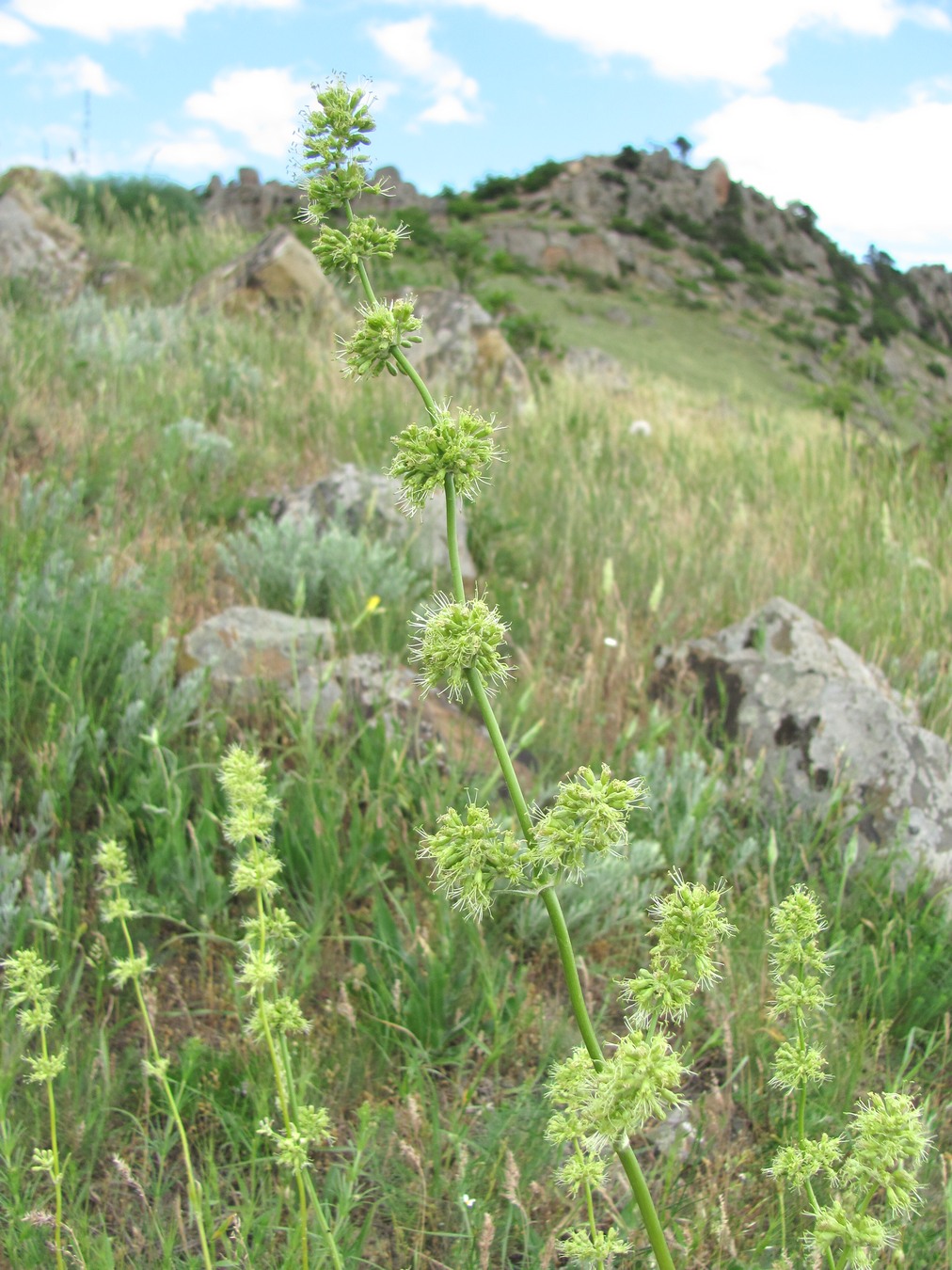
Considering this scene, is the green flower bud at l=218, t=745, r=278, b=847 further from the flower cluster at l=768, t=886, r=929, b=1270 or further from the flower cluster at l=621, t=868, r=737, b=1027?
the flower cluster at l=768, t=886, r=929, b=1270

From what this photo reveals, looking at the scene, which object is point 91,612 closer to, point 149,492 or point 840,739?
point 149,492

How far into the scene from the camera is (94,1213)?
5.96 feet

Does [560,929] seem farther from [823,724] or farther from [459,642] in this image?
[823,724]

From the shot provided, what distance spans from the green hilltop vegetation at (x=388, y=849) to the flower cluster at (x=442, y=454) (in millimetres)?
1189

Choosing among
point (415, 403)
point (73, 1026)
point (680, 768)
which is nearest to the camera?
point (73, 1026)

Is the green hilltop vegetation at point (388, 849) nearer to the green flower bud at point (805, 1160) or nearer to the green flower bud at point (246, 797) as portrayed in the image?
the green flower bud at point (805, 1160)

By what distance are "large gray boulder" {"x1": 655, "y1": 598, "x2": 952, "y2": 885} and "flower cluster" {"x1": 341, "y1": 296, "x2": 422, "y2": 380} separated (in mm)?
2364

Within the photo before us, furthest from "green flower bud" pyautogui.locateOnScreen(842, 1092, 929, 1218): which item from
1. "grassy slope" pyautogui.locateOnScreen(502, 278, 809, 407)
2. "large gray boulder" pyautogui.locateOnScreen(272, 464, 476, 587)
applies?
"grassy slope" pyautogui.locateOnScreen(502, 278, 809, 407)

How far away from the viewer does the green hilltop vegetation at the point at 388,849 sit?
1812mm

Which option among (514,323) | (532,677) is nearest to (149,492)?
(532,677)

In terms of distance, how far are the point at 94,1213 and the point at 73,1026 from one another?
0.40m

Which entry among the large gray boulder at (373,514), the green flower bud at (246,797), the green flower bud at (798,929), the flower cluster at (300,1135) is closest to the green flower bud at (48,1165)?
the flower cluster at (300,1135)

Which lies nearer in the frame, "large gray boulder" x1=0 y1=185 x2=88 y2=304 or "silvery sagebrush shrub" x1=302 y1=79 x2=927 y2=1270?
"silvery sagebrush shrub" x1=302 y1=79 x2=927 y2=1270

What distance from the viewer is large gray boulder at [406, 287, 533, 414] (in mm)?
8500
